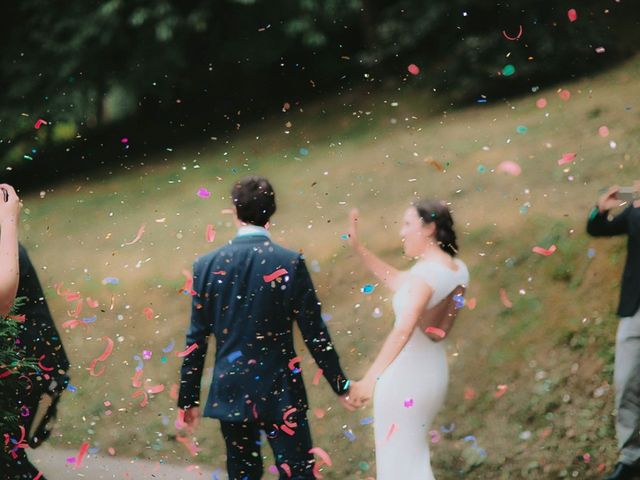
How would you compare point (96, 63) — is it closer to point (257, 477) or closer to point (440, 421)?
point (440, 421)

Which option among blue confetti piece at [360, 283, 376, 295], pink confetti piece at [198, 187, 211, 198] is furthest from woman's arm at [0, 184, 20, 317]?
pink confetti piece at [198, 187, 211, 198]

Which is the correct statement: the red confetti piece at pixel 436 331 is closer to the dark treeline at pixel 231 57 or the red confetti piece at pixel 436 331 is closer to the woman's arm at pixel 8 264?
the woman's arm at pixel 8 264

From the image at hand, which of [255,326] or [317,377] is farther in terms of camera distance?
[317,377]

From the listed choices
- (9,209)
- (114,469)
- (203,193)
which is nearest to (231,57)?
(203,193)

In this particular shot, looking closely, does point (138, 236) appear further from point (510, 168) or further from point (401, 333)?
point (401, 333)

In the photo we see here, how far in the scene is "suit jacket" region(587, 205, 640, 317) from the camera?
4.93m

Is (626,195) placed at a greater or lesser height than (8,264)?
lesser

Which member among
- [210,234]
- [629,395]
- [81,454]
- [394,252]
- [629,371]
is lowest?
[210,234]

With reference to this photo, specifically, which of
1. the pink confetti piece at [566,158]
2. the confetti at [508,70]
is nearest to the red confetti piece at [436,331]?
the pink confetti piece at [566,158]

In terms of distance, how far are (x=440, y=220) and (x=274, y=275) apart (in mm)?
810

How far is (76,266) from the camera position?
32.4 ft

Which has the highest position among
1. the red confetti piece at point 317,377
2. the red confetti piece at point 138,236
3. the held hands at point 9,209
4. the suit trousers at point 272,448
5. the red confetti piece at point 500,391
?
the held hands at point 9,209

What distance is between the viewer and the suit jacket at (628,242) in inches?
194

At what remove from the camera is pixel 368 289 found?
8.12 meters
